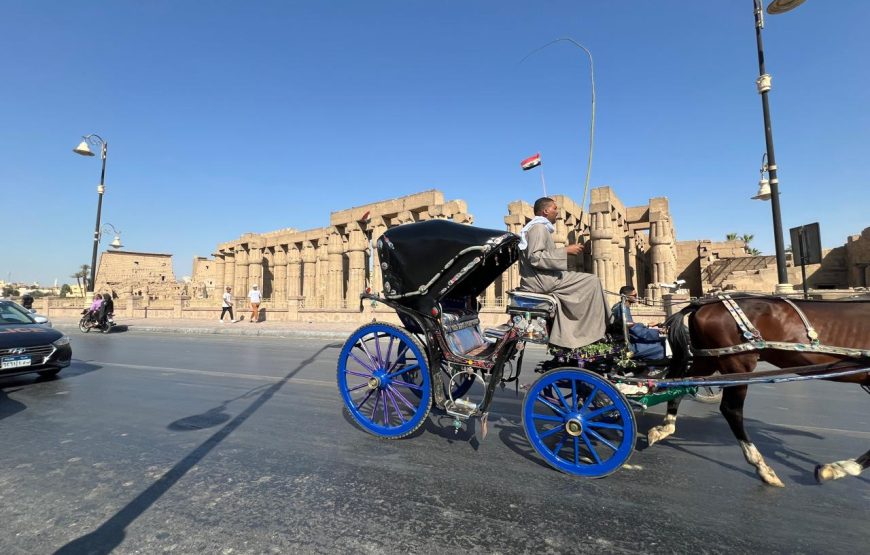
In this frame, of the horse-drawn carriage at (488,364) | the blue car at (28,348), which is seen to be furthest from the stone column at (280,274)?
the horse-drawn carriage at (488,364)

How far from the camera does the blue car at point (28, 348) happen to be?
588cm

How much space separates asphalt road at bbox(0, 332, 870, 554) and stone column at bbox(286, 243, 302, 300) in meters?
35.0

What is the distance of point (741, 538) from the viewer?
2350 millimetres

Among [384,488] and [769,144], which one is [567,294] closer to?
[384,488]

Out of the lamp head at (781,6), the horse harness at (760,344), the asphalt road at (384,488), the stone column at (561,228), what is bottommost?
the asphalt road at (384,488)

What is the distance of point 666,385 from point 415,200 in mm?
23371

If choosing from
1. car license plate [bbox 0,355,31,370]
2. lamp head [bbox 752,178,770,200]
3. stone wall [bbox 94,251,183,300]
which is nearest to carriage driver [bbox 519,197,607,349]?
car license plate [bbox 0,355,31,370]

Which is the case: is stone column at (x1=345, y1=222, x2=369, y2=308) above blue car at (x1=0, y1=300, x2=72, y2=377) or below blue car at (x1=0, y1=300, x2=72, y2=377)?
above

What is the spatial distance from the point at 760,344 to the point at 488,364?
6.69ft

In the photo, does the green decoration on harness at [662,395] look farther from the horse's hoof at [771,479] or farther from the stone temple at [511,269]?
the stone temple at [511,269]

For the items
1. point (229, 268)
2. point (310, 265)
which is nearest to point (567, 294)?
point (310, 265)

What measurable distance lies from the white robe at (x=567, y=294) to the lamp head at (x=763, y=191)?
11.3 m

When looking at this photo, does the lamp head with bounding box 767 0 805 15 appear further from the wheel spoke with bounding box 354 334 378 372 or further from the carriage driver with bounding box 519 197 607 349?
the wheel spoke with bounding box 354 334 378 372

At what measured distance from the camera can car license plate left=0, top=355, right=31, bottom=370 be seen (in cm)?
579
